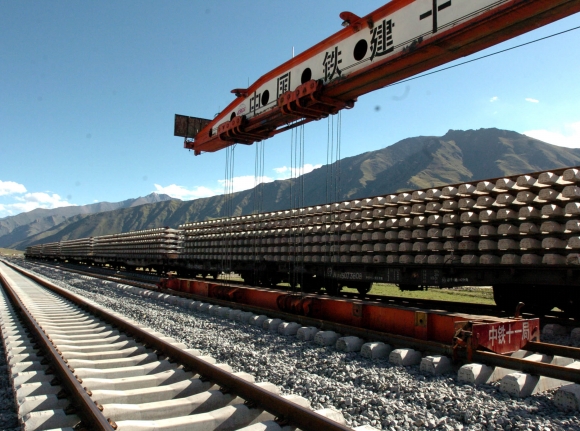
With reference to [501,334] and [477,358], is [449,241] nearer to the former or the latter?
[501,334]

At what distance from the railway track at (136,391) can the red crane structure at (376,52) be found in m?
5.95

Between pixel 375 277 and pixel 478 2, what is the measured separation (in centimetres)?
709

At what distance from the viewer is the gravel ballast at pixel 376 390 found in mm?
3494

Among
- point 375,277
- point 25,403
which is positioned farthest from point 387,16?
point 25,403

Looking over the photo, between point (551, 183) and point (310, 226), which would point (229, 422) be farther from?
point (310, 226)

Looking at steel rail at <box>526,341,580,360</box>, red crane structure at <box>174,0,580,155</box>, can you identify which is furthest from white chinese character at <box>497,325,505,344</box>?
red crane structure at <box>174,0,580,155</box>

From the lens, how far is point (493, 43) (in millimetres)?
6766

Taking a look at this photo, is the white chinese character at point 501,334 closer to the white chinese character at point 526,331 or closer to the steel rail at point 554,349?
the white chinese character at point 526,331

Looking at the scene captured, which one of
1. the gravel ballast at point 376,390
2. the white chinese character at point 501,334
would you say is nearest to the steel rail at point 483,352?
the gravel ballast at point 376,390

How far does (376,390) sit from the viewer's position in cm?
435

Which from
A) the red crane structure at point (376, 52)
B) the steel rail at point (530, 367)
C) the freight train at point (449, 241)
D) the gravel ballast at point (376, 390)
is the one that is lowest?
the gravel ballast at point (376, 390)

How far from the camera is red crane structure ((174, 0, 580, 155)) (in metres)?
6.22

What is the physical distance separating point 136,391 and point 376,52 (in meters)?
6.95

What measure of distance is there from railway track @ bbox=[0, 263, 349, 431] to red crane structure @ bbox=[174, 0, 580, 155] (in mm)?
5950
